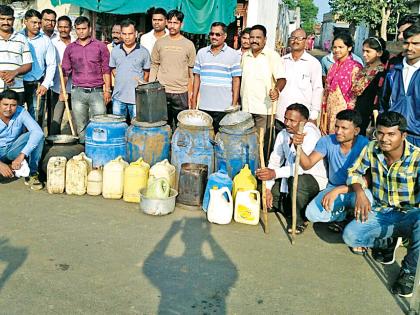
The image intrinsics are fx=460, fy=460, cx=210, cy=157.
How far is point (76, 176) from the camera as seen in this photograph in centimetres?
508

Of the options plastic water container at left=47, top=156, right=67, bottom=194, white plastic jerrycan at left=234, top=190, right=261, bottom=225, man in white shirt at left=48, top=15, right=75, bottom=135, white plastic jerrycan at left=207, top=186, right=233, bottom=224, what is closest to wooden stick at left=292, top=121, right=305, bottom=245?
white plastic jerrycan at left=234, top=190, right=261, bottom=225

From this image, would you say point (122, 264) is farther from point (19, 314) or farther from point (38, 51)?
point (38, 51)

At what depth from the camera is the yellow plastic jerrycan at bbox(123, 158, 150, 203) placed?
4.96 metres

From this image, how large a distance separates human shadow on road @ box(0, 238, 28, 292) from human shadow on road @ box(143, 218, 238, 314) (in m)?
0.98

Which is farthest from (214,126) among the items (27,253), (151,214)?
(27,253)

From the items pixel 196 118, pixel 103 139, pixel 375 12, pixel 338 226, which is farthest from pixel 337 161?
pixel 375 12

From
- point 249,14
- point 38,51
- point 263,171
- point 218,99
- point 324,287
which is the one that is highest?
point 249,14

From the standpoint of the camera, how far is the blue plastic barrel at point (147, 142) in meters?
5.46

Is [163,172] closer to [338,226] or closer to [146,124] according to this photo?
[146,124]

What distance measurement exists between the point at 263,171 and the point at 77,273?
1887mm

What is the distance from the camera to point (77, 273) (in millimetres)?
3453

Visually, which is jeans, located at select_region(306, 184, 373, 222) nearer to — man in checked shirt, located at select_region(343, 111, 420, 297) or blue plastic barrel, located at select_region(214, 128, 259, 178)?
man in checked shirt, located at select_region(343, 111, 420, 297)

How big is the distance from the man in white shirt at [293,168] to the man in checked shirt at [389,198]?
552mm

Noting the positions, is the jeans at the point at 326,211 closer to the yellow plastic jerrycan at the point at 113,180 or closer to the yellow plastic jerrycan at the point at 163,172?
the yellow plastic jerrycan at the point at 163,172
